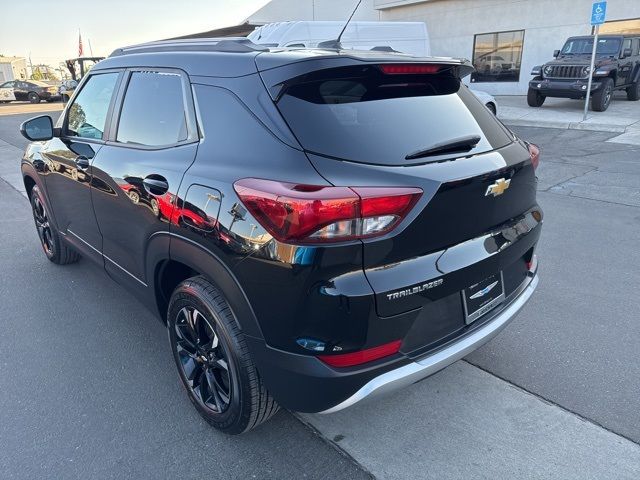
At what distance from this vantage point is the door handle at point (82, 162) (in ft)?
10.4

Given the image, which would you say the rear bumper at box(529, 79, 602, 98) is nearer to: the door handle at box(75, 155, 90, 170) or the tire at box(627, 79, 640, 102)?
the tire at box(627, 79, 640, 102)

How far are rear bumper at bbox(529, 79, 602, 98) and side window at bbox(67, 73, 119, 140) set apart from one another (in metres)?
13.4

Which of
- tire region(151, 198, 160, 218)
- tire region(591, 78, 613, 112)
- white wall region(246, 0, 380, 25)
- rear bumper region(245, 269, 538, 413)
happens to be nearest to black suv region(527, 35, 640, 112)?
tire region(591, 78, 613, 112)

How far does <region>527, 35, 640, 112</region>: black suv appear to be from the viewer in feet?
43.2

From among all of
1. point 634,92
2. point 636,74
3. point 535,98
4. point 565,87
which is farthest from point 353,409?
point 634,92

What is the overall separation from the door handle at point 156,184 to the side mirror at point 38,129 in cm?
167

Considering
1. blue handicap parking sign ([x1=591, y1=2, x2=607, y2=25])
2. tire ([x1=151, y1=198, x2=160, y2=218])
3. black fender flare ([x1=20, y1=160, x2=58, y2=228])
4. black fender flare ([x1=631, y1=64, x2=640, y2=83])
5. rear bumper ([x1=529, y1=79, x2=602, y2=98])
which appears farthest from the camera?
black fender flare ([x1=631, y1=64, x2=640, y2=83])

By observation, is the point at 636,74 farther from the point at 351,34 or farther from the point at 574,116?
the point at 351,34

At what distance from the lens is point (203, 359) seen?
8.11ft

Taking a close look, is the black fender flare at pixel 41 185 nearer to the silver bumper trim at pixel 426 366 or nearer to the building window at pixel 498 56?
the silver bumper trim at pixel 426 366

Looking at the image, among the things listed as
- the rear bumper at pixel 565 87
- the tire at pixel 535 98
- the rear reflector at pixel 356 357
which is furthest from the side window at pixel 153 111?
the tire at pixel 535 98

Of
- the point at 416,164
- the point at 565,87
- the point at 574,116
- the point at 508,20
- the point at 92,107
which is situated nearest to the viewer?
the point at 416,164

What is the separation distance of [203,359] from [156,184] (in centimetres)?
94

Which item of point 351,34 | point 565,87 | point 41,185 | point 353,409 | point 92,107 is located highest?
point 351,34
